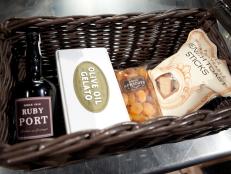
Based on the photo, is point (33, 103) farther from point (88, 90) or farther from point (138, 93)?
point (138, 93)

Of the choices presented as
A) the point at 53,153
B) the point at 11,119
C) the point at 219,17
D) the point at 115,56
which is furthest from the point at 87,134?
the point at 219,17

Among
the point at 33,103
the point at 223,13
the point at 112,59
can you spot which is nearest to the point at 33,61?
the point at 33,103

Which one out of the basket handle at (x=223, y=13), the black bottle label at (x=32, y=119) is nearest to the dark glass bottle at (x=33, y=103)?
the black bottle label at (x=32, y=119)

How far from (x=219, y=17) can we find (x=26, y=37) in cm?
49

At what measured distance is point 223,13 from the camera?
0.82 meters

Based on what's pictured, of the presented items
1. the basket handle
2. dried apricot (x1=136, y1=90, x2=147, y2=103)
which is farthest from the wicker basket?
dried apricot (x1=136, y1=90, x2=147, y2=103)

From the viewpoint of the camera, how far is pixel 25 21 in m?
0.72

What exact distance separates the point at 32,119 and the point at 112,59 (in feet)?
1.02

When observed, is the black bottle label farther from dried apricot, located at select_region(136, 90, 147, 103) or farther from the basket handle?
the basket handle

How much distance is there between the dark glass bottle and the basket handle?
0.46 metres

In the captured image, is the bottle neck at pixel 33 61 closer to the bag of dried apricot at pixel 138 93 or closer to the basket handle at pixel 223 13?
the bag of dried apricot at pixel 138 93

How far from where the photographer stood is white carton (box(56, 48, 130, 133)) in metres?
0.67

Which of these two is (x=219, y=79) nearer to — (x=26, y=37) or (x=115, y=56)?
(x=115, y=56)

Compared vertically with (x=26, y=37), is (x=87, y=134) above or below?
below
